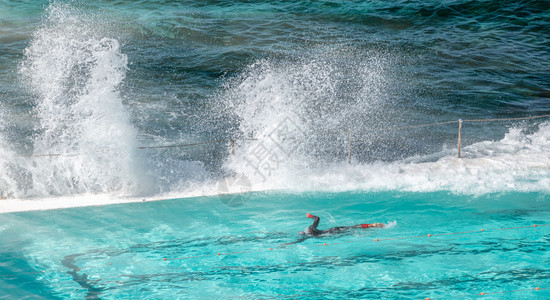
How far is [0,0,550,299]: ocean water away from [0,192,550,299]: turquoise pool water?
29 mm

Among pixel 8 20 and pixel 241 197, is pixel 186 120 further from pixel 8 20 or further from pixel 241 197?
pixel 8 20

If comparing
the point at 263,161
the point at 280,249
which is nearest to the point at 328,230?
the point at 280,249

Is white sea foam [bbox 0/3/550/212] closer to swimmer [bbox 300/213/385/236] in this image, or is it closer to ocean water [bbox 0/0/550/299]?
ocean water [bbox 0/0/550/299]

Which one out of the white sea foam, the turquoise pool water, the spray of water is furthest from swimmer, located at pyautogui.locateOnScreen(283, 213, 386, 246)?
the spray of water

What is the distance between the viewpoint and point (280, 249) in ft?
20.4

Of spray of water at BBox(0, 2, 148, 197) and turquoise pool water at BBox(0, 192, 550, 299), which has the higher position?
spray of water at BBox(0, 2, 148, 197)

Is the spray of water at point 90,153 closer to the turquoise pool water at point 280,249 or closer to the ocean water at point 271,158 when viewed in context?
the ocean water at point 271,158

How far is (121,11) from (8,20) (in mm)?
4966

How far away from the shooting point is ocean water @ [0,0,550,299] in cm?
577

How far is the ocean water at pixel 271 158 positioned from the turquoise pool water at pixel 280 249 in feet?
0.10

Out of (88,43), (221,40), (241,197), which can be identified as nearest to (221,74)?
(221,40)

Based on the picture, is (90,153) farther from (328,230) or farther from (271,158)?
(328,230)

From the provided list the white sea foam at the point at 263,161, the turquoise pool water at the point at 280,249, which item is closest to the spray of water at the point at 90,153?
the white sea foam at the point at 263,161

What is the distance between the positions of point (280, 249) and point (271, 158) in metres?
3.42
